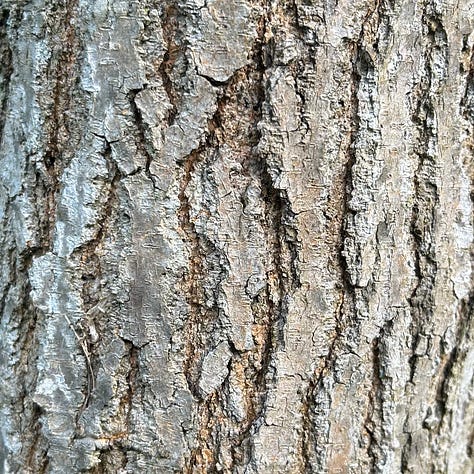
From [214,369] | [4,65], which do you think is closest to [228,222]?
[214,369]

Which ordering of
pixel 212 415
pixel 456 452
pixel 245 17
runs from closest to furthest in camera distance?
pixel 245 17
pixel 212 415
pixel 456 452

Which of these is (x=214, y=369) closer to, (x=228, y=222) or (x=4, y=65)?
(x=228, y=222)

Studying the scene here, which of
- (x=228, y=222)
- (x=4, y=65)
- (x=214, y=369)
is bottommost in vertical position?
(x=214, y=369)

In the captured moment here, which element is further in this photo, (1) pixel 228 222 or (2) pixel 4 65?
(2) pixel 4 65

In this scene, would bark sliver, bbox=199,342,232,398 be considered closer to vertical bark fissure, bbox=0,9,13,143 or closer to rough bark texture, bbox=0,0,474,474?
rough bark texture, bbox=0,0,474,474

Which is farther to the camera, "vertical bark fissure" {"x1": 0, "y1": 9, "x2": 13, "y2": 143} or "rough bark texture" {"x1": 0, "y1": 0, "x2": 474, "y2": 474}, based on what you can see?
"vertical bark fissure" {"x1": 0, "y1": 9, "x2": 13, "y2": 143}

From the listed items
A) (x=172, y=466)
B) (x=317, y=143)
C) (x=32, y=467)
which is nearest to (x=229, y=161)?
(x=317, y=143)

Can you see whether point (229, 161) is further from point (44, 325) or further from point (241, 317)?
point (44, 325)

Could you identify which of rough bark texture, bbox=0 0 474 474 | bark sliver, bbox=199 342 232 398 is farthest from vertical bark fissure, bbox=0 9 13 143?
bark sliver, bbox=199 342 232 398
